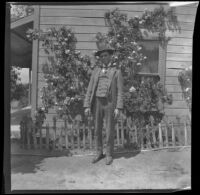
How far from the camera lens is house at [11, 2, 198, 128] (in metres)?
3.96

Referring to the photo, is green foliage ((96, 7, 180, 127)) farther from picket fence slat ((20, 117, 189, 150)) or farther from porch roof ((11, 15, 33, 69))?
porch roof ((11, 15, 33, 69))

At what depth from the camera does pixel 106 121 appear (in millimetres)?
4066

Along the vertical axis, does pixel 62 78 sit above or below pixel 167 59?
below

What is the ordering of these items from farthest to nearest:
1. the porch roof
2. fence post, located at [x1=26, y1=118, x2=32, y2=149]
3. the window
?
the window → fence post, located at [x1=26, y1=118, x2=32, y2=149] → the porch roof

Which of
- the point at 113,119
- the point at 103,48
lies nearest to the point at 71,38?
the point at 103,48

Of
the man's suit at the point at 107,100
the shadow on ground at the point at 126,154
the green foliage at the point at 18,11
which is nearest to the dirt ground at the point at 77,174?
the shadow on ground at the point at 126,154

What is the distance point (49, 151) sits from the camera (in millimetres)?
4055

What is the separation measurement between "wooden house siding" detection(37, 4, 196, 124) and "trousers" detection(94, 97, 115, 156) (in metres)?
0.55

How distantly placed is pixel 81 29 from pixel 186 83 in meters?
1.45

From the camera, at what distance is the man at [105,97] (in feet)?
13.2

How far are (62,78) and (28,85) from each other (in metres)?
0.42

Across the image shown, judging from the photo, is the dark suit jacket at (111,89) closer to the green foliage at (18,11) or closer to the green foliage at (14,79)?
the green foliage at (14,79)

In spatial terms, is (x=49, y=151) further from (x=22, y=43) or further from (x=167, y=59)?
(x=167, y=59)

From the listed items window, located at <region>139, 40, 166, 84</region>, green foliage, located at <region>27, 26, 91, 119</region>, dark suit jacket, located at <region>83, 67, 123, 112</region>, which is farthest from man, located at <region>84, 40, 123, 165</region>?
window, located at <region>139, 40, 166, 84</region>
